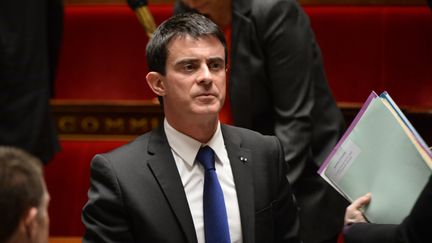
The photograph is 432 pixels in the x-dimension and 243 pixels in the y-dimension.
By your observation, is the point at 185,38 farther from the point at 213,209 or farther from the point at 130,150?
the point at 213,209

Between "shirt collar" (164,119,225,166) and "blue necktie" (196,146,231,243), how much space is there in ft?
→ 0.09

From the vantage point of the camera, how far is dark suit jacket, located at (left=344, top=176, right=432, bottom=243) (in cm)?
159

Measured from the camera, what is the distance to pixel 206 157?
1.98m

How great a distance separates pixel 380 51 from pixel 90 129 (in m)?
1.35

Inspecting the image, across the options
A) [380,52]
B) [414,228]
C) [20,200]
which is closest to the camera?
[20,200]

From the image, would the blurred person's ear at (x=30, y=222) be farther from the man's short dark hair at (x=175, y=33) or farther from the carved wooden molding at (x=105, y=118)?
the carved wooden molding at (x=105, y=118)

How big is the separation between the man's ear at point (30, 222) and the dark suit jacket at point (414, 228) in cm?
69

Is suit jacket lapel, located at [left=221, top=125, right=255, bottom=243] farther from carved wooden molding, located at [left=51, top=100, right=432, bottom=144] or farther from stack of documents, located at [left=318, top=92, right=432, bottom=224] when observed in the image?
carved wooden molding, located at [left=51, top=100, right=432, bottom=144]

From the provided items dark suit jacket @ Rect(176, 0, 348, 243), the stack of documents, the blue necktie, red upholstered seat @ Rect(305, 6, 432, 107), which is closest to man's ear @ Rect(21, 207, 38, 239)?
the blue necktie

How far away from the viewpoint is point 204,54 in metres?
1.97

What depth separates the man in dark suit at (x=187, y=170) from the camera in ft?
6.19

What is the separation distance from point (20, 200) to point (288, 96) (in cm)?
115

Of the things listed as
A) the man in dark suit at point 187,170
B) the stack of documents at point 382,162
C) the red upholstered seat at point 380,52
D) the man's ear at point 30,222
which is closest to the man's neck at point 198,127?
the man in dark suit at point 187,170

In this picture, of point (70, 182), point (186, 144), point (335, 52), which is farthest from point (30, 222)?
point (335, 52)
